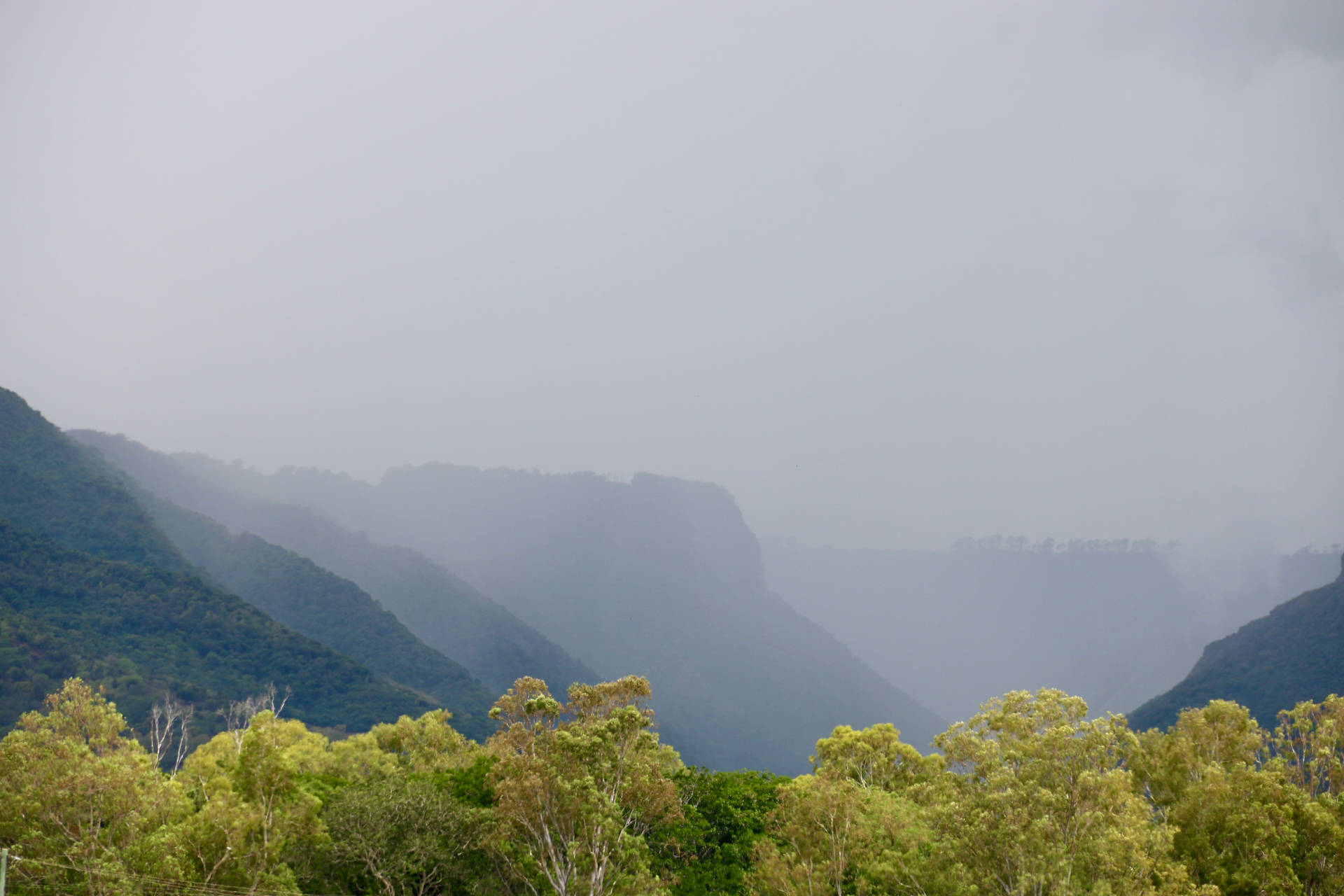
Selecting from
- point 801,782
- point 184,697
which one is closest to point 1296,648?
point 801,782

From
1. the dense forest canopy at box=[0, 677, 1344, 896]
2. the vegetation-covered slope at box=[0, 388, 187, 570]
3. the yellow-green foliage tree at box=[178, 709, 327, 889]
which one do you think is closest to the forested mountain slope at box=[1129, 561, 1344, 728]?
the dense forest canopy at box=[0, 677, 1344, 896]

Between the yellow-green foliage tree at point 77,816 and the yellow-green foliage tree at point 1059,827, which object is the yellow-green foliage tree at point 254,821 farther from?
the yellow-green foliage tree at point 1059,827

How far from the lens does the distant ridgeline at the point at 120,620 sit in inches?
3780

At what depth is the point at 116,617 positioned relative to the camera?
114375 millimetres

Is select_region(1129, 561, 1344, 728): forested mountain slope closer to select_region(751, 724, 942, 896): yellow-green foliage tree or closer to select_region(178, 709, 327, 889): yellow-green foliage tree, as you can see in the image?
select_region(751, 724, 942, 896): yellow-green foliage tree

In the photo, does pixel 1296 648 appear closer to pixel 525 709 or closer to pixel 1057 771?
pixel 1057 771

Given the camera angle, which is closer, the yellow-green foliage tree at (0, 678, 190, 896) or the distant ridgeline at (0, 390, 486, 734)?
the yellow-green foliage tree at (0, 678, 190, 896)

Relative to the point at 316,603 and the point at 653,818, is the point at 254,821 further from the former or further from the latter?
the point at 316,603

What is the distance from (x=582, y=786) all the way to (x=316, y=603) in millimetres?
181502

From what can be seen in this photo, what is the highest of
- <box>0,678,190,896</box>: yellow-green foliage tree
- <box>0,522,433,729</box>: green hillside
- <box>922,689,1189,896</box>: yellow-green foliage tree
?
<box>922,689,1189,896</box>: yellow-green foliage tree

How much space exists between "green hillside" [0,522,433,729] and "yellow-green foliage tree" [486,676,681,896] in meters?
93.2

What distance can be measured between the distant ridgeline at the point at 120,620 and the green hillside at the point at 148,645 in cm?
20

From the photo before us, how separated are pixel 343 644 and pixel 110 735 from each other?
160511 millimetres

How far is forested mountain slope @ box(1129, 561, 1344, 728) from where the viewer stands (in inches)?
4414
